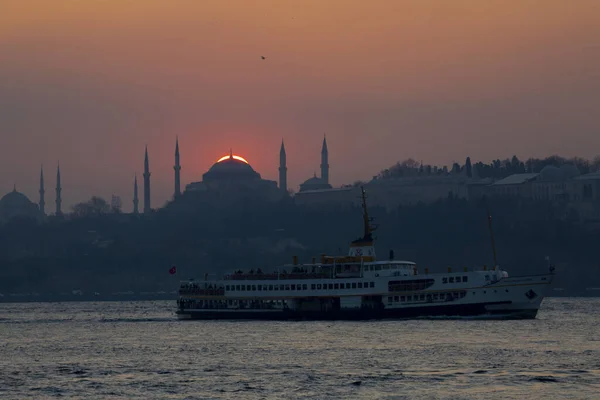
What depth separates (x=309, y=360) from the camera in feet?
271

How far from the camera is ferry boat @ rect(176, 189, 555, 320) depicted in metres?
109

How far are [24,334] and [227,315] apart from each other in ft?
53.0

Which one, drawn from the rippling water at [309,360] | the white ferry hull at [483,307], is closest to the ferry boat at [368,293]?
the white ferry hull at [483,307]

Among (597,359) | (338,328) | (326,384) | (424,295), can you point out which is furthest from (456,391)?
(424,295)

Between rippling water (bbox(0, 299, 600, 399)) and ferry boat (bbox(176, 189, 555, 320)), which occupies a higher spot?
ferry boat (bbox(176, 189, 555, 320))

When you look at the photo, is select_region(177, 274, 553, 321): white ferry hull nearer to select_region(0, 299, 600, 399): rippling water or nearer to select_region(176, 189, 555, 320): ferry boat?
select_region(176, 189, 555, 320): ferry boat

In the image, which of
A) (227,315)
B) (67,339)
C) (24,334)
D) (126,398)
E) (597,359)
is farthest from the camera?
(227,315)

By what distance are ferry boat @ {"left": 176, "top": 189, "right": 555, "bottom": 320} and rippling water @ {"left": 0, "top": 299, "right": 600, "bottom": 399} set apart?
2345 millimetres

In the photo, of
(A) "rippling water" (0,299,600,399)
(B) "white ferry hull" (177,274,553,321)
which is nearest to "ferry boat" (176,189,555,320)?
(B) "white ferry hull" (177,274,553,321)

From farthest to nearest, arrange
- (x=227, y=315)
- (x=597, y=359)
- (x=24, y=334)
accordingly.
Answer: (x=227, y=315), (x=24, y=334), (x=597, y=359)

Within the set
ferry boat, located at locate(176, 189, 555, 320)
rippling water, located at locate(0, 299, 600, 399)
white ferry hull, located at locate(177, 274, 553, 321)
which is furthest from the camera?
ferry boat, located at locate(176, 189, 555, 320)

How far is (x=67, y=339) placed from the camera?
337ft

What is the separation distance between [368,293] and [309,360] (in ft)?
97.2

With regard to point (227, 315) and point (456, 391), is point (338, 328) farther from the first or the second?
point (456, 391)
